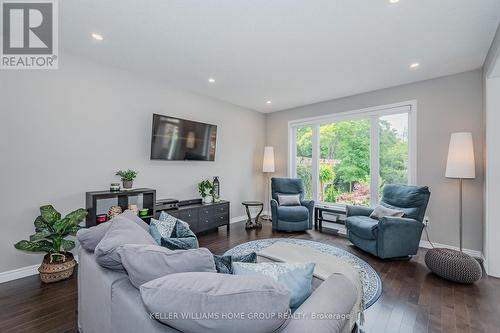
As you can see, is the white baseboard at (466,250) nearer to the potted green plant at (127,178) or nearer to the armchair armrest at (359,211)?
the armchair armrest at (359,211)

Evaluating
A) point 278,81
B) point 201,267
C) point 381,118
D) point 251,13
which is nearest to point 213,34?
point 251,13

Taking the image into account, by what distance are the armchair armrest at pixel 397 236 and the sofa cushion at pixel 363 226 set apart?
0.09 m

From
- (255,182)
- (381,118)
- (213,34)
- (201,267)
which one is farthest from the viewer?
(255,182)

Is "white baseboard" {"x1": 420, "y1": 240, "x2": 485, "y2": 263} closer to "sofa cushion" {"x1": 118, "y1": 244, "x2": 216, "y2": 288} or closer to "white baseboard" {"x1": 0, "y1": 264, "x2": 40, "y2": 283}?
"sofa cushion" {"x1": 118, "y1": 244, "x2": 216, "y2": 288}

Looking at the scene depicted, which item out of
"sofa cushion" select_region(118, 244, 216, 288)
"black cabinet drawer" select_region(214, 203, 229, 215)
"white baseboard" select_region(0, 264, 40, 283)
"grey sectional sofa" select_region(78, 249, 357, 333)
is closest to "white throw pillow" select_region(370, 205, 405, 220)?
"grey sectional sofa" select_region(78, 249, 357, 333)

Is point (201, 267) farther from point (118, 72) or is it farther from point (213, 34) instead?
A: point (118, 72)

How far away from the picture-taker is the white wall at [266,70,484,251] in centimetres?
335

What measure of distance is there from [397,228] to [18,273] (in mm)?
4699

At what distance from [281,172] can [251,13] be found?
13.4ft

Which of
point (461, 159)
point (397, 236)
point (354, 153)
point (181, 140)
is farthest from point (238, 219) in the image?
point (461, 159)

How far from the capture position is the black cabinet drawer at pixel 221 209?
4.43 metres

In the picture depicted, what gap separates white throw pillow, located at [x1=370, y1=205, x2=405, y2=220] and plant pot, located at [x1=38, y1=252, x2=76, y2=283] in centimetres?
398

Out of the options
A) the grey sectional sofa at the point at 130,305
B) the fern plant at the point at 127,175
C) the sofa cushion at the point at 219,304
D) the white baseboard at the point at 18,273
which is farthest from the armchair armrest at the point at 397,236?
the white baseboard at the point at 18,273

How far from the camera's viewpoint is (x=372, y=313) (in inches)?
81.0
